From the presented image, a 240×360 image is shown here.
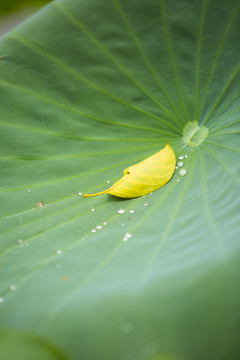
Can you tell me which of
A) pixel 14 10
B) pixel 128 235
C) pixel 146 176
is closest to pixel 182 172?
pixel 146 176

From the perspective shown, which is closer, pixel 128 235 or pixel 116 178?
pixel 128 235

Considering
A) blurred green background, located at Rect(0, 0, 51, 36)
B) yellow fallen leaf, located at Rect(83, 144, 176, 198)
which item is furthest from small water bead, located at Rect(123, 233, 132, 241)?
blurred green background, located at Rect(0, 0, 51, 36)

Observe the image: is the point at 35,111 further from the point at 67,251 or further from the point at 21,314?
the point at 21,314

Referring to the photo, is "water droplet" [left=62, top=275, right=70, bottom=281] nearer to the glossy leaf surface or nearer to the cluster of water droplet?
the glossy leaf surface

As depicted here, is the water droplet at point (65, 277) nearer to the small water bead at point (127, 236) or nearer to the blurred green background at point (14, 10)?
the small water bead at point (127, 236)

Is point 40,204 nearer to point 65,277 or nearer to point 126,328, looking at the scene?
point 65,277

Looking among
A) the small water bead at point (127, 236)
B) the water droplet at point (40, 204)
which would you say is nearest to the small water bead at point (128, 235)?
the small water bead at point (127, 236)

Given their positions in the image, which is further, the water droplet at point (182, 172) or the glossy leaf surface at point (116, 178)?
the water droplet at point (182, 172)

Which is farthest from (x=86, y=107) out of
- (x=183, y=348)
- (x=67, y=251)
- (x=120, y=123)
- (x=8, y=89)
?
(x=183, y=348)
